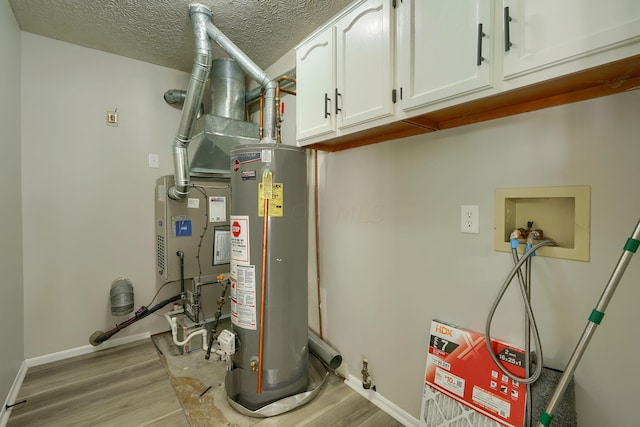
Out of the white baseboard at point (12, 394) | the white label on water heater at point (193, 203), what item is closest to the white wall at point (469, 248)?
the white label on water heater at point (193, 203)

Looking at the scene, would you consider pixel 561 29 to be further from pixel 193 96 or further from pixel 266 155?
pixel 193 96

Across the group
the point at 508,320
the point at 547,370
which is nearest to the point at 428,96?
the point at 508,320

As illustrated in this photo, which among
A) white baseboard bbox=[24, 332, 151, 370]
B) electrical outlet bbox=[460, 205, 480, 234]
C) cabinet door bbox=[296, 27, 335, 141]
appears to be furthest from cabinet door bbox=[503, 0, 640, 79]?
white baseboard bbox=[24, 332, 151, 370]

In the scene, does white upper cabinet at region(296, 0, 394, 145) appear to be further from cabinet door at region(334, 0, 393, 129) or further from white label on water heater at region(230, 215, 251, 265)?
white label on water heater at region(230, 215, 251, 265)

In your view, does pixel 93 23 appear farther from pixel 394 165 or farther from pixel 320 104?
pixel 394 165

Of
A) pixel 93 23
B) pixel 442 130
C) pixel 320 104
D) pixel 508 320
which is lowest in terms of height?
pixel 508 320

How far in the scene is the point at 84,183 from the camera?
2496 mm

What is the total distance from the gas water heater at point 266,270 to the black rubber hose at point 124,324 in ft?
3.97

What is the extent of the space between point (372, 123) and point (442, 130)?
0.38 m

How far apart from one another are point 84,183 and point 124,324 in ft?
4.33

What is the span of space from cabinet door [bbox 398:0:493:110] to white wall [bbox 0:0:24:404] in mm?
2484

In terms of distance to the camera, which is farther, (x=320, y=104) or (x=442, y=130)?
(x=320, y=104)

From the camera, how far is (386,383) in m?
1.76

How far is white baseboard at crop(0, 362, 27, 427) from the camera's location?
5.51 ft
